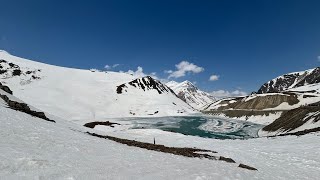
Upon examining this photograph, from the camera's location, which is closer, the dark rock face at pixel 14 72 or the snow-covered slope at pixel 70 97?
the snow-covered slope at pixel 70 97

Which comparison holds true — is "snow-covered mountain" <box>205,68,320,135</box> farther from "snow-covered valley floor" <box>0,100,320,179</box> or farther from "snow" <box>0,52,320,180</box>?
"snow-covered valley floor" <box>0,100,320,179</box>

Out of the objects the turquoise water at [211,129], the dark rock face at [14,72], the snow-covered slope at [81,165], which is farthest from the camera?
the dark rock face at [14,72]

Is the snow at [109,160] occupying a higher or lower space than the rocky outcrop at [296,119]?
lower

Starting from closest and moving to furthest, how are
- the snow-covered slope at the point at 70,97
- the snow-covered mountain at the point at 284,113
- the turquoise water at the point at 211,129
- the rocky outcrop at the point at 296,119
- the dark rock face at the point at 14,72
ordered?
the rocky outcrop at the point at 296,119 < the snow-covered mountain at the point at 284,113 < the turquoise water at the point at 211,129 < the snow-covered slope at the point at 70,97 < the dark rock face at the point at 14,72

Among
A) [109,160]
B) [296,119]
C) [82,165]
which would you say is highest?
[296,119]

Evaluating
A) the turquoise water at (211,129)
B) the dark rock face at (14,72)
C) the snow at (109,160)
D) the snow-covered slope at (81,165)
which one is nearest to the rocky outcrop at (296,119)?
the turquoise water at (211,129)

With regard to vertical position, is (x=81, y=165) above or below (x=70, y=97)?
below

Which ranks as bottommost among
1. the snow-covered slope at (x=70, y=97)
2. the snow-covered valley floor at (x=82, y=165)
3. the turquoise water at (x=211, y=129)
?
the snow-covered valley floor at (x=82, y=165)

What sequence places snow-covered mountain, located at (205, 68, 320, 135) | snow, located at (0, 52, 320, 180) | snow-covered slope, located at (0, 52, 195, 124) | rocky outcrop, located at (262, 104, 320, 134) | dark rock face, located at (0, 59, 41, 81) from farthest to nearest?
dark rock face, located at (0, 59, 41, 81)
snow-covered slope, located at (0, 52, 195, 124)
snow-covered mountain, located at (205, 68, 320, 135)
rocky outcrop, located at (262, 104, 320, 134)
snow, located at (0, 52, 320, 180)

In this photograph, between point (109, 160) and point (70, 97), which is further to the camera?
point (70, 97)

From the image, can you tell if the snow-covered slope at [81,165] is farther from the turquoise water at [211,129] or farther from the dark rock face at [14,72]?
the dark rock face at [14,72]

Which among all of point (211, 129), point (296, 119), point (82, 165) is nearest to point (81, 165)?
point (82, 165)

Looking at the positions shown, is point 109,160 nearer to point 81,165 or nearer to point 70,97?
point 81,165

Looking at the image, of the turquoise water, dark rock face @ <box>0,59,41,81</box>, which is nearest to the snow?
the turquoise water
